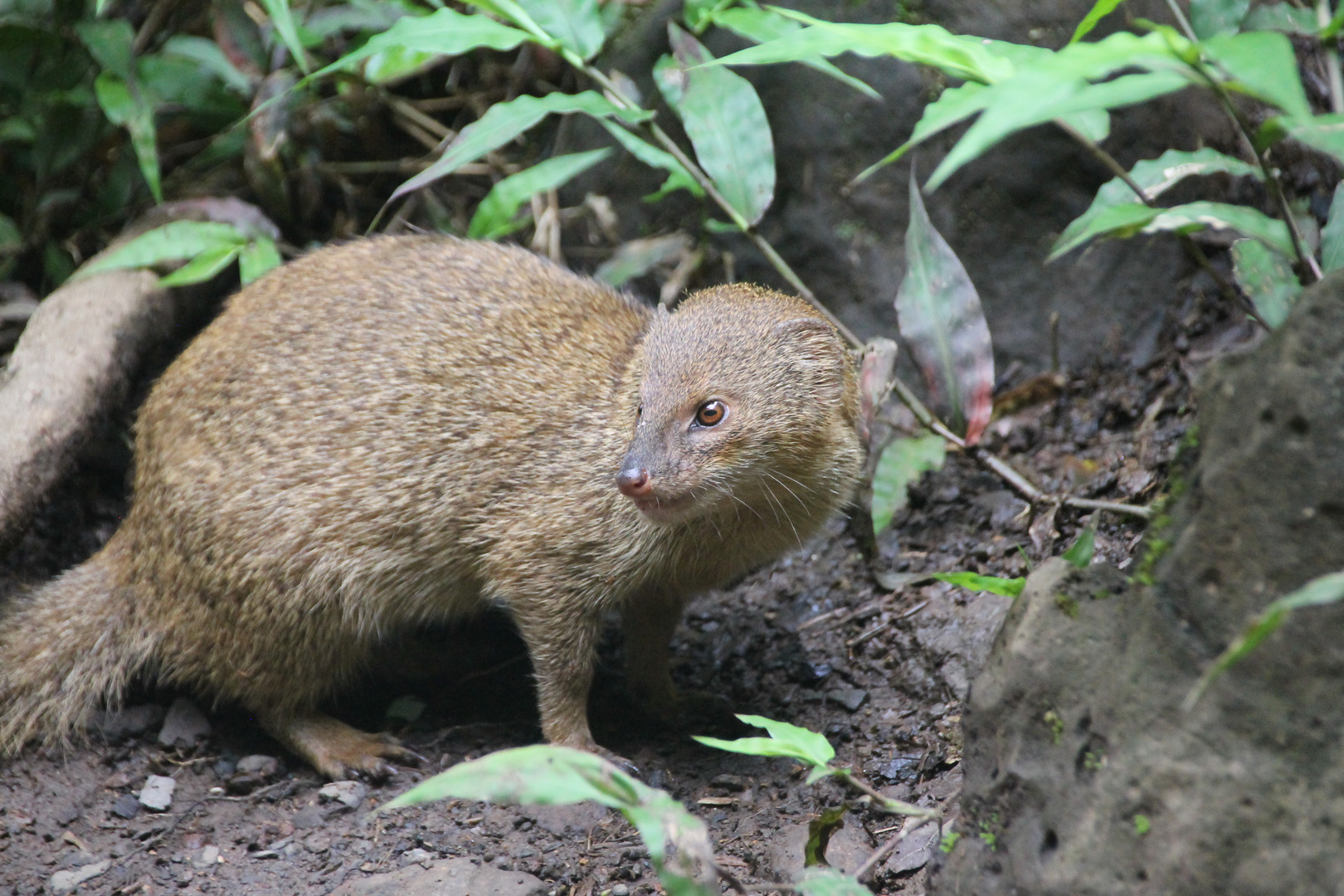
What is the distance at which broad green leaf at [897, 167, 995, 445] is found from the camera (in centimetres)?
375

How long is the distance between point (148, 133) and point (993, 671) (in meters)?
4.15

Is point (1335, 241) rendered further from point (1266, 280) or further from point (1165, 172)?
point (1165, 172)

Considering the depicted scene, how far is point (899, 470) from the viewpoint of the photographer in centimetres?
414

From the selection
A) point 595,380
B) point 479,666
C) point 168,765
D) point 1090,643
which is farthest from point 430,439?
point 1090,643

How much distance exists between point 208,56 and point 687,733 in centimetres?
376

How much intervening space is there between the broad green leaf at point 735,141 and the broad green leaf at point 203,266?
2.24 metres

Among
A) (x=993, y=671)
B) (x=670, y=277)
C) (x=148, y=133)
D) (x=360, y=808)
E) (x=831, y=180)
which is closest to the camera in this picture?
(x=993, y=671)

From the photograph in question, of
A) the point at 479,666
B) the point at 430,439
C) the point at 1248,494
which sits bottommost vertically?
the point at 479,666

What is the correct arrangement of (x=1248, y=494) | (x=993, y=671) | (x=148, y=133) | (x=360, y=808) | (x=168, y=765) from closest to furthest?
1. (x=1248, y=494)
2. (x=993, y=671)
3. (x=360, y=808)
4. (x=168, y=765)
5. (x=148, y=133)

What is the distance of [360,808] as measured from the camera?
4.03 meters

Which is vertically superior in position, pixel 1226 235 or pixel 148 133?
pixel 148 133

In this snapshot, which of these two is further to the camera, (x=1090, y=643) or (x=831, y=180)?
(x=831, y=180)

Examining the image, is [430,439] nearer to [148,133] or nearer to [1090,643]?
[148,133]

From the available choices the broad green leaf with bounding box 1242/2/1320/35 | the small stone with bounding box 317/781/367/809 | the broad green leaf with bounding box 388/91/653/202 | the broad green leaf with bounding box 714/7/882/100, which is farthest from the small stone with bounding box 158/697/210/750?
the broad green leaf with bounding box 1242/2/1320/35
